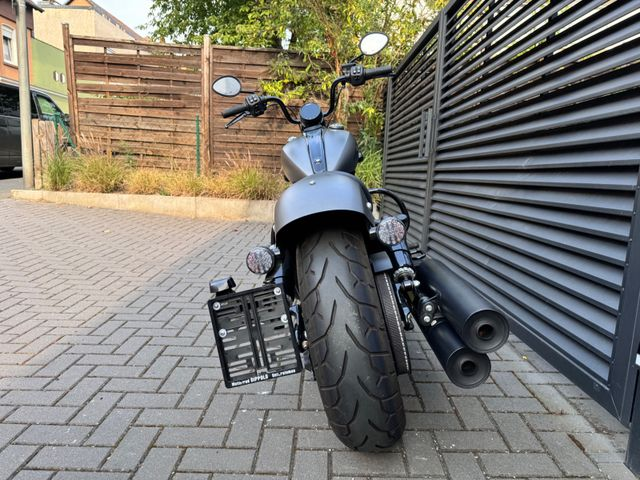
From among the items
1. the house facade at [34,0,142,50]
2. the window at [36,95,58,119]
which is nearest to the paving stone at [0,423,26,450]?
the window at [36,95,58,119]

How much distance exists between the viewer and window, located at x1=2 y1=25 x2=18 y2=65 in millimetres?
24772

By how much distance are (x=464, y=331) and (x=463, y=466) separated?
583 millimetres

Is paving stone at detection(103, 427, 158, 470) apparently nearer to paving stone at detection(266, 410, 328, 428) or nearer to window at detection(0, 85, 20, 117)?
paving stone at detection(266, 410, 328, 428)

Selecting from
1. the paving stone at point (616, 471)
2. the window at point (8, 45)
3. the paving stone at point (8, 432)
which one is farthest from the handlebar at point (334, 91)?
the window at point (8, 45)

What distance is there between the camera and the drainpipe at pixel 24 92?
7879mm

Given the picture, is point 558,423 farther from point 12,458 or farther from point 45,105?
point 45,105

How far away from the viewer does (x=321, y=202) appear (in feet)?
5.60

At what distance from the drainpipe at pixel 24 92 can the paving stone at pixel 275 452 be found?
8378mm

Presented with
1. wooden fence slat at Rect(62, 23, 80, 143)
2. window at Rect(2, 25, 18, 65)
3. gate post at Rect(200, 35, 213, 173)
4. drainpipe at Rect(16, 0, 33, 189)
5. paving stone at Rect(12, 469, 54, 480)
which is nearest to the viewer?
paving stone at Rect(12, 469, 54, 480)

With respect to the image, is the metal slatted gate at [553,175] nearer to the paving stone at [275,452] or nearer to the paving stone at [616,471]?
the paving stone at [616,471]

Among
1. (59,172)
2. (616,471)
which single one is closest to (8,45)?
(59,172)

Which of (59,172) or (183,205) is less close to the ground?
(59,172)

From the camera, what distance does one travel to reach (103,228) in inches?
254

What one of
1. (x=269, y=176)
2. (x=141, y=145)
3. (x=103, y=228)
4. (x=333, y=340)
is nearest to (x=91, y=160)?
(x=141, y=145)
